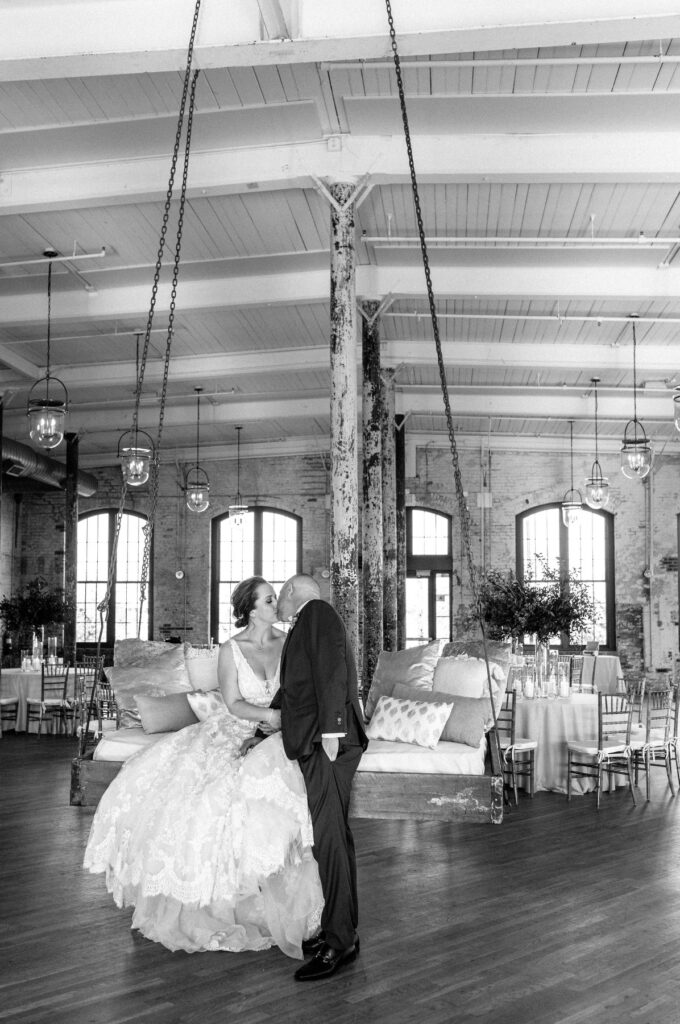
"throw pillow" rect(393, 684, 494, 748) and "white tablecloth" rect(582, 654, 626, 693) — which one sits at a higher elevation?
"throw pillow" rect(393, 684, 494, 748)

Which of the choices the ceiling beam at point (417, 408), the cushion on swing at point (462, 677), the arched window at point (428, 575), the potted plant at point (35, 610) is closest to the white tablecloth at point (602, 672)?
the arched window at point (428, 575)

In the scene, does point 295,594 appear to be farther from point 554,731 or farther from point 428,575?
point 428,575

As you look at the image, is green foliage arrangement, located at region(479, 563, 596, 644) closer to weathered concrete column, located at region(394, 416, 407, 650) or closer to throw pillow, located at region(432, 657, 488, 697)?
throw pillow, located at region(432, 657, 488, 697)

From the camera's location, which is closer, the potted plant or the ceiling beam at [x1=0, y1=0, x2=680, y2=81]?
the ceiling beam at [x1=0, y1=0, x2=680, y2=81]

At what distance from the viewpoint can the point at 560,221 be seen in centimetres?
930

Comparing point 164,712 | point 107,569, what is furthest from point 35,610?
point 164,712

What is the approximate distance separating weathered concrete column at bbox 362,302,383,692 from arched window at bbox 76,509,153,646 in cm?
1064

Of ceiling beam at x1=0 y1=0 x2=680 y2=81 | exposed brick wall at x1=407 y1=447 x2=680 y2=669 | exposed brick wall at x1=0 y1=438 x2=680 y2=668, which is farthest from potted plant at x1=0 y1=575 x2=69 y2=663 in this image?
ceiling beam at x1=0 y1=0 x2=680 y2=81

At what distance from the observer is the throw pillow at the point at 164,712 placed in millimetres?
6449

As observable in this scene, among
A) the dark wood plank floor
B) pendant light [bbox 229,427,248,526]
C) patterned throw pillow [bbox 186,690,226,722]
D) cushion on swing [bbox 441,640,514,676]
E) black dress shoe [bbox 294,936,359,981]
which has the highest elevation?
pendant light [bbox 229,427,248,526]

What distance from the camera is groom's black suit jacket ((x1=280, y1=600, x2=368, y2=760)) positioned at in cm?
399

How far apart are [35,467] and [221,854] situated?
1367 centimetres

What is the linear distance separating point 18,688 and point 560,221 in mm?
8020

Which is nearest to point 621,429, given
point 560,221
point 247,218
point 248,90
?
point 560,221
